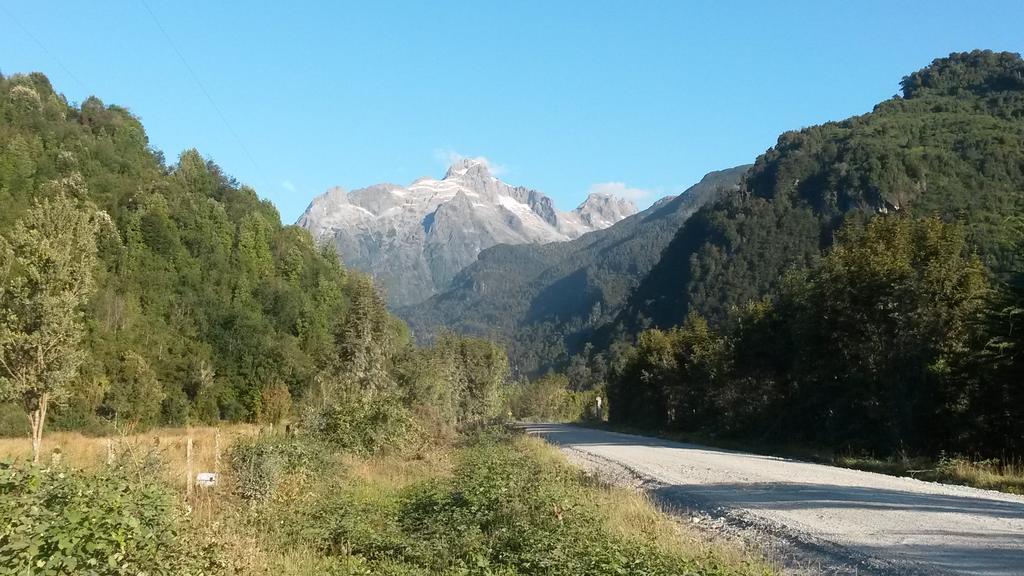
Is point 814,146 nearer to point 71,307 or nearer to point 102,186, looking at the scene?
point 102,186

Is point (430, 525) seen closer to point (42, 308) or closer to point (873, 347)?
point (42, 308)

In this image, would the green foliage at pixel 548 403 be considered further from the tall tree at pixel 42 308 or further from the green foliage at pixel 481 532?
the green foliage at pixel 481 532

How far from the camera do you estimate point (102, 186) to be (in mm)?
76500

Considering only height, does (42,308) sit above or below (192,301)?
below

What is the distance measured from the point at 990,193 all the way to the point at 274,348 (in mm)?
81337

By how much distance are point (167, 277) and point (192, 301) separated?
3.50 m

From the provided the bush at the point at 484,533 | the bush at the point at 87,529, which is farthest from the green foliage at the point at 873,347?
the bush at the point at 87,529

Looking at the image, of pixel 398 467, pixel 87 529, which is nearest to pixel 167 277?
pixel 398 467

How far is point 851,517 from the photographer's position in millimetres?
11109

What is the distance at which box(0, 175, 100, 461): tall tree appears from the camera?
18484 mm

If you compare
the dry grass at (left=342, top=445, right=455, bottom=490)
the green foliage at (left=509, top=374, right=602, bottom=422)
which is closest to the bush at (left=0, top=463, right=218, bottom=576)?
the dry grass at (left=342, top=445, right=455, bottom=490)

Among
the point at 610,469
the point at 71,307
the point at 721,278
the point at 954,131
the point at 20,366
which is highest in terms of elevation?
the point at 954,131

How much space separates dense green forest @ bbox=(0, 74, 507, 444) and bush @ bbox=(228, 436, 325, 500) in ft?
20.6

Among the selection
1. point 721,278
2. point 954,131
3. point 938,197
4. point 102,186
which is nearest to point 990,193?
point 938,197
